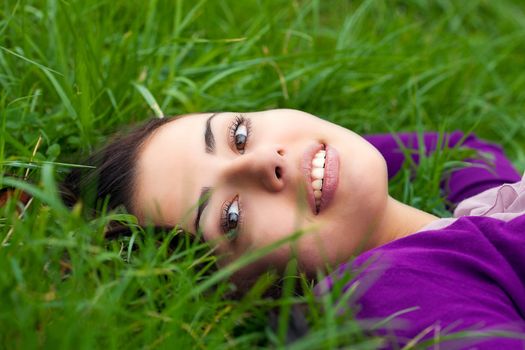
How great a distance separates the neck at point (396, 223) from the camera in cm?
243

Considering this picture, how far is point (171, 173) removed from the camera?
7.48ft

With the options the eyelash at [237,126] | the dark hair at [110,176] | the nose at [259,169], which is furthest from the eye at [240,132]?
the dark hair at [110,176]

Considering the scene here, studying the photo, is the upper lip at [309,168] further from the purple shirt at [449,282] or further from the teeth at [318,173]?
the purple shirt at [449,282]

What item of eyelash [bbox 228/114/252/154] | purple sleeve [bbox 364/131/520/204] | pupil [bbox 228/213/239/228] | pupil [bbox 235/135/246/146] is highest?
eyelash [bbox 228/114/252/154]

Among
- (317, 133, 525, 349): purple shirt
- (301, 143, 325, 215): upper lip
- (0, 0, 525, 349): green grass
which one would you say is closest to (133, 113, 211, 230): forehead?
(0, 0, 525, 349): green grass

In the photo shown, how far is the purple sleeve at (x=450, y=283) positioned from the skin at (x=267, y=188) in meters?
0.16

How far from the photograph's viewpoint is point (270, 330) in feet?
5.65

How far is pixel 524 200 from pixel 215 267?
3.27ft

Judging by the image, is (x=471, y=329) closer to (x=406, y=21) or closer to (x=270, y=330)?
(x=270, y=330)

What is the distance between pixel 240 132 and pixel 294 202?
1.16ft

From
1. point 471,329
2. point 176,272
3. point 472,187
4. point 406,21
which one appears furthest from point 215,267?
point 406,21

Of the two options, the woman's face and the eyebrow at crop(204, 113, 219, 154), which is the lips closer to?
the woman's face

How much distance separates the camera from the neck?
243 cm

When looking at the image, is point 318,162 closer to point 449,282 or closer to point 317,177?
point 317,177
